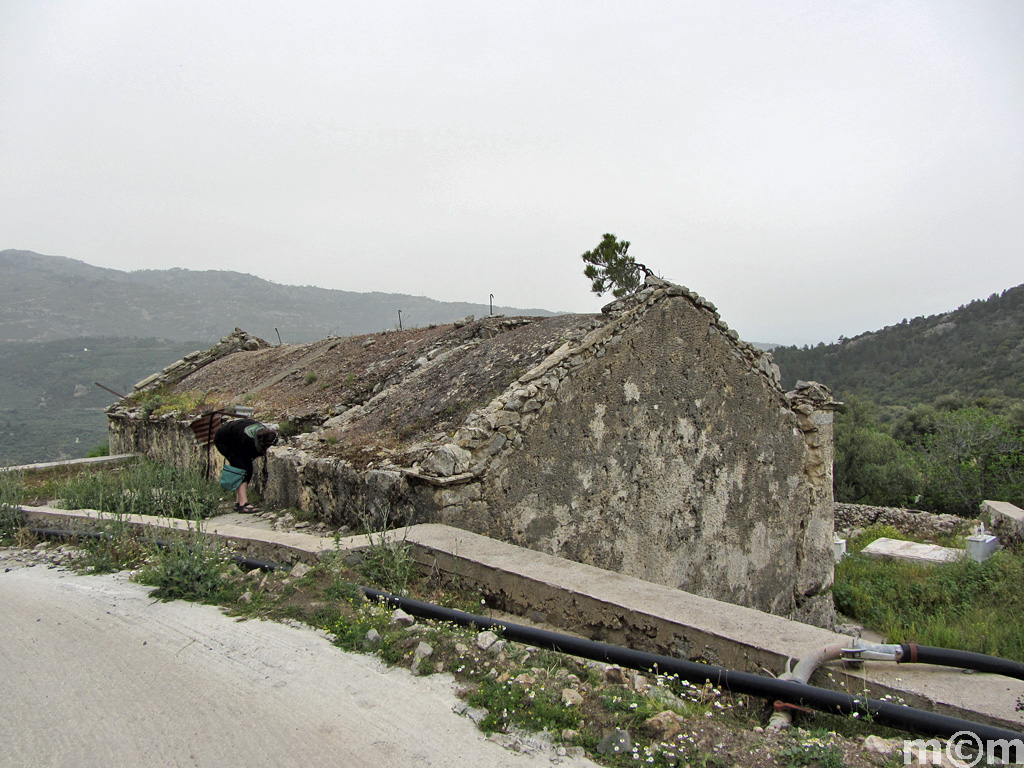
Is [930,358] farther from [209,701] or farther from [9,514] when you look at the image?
[209,701]

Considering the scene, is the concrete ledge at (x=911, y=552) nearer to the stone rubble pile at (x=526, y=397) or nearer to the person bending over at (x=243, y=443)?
the stone rubble pile at (x=526, y=397)

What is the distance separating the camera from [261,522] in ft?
19.5

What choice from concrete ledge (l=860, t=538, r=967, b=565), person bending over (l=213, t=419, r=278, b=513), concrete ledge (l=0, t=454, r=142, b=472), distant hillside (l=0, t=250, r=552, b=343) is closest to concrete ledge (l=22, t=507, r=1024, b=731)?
person bending over (l=213, t=419, r=278, b=513)

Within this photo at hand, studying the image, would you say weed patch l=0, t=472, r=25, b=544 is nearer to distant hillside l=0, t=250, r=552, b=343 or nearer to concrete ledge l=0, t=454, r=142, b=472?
concrete ledge l=0, t=454, r=142, b=472

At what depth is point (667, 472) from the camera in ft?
19.8

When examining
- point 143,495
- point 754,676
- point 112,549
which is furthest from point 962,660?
point 143,495

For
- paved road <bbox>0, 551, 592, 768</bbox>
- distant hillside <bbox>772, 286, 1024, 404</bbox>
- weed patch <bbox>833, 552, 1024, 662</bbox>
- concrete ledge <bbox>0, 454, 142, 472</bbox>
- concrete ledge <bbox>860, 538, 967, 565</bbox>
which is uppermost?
distant hillside <bbox>772, 286, 1024, 404</bbox>

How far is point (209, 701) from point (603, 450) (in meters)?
3.59

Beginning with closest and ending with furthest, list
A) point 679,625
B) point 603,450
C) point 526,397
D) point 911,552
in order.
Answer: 1. point 679,625
2. point 526,397
3. point 603,450
4. point 911,552

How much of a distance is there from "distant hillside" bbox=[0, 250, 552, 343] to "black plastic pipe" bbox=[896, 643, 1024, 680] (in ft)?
296

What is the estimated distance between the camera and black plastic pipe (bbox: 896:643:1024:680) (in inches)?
103

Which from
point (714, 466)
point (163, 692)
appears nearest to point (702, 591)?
point (714, 466)

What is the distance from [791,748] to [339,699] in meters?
1.76

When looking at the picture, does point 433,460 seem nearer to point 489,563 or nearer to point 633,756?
point 489,563
